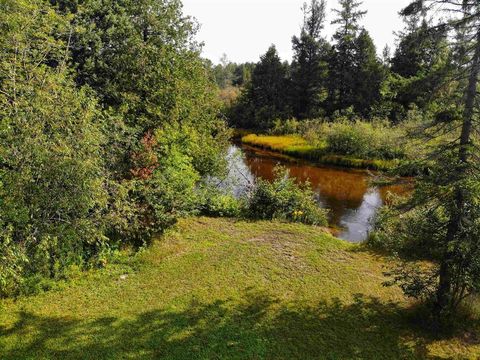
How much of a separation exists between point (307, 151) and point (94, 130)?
81.6ft

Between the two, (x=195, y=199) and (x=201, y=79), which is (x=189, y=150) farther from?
(x=201, y=79)

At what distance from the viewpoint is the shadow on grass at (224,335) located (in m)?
6.06

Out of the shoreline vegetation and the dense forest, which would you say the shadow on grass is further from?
the shoreline vegetation

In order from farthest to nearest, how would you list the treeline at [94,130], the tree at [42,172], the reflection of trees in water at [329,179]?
1. the reflection of trees in water at [329,179]
2. the treeline at [94,130]
3. the tree at [42,172]

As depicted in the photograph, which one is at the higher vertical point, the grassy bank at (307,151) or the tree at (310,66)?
the tree at (310,66)

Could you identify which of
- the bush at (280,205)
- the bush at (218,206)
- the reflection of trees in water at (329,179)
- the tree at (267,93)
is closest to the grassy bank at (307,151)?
the reflection of trees in water at (329,179)

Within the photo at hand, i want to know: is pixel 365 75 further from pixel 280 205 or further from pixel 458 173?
pixel 458 173

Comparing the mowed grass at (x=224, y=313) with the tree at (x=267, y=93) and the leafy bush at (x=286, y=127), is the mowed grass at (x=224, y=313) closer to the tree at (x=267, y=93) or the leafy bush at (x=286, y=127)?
the leafy bush at (x=286, y=127)

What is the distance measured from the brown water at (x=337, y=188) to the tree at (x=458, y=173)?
140 cm

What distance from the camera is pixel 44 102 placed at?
23.5ft

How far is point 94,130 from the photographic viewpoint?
7.84 metres

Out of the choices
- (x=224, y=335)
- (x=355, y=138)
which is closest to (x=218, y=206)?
(x=224, y=335)

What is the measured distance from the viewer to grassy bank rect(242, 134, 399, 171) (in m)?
27.6

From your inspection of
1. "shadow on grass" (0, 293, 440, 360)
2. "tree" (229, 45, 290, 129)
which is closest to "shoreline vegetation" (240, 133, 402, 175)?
"tree" (229, 45, 290, 129)
